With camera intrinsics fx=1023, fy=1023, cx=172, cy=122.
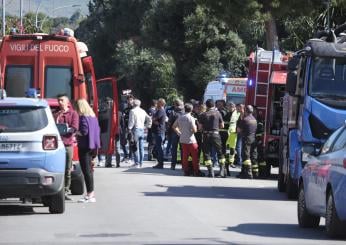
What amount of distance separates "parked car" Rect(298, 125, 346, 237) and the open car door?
10656 mm

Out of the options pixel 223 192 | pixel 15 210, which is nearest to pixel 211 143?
pixel 223 192

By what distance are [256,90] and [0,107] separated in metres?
13.0

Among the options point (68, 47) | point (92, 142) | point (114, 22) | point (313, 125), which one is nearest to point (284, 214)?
point (313, 125)

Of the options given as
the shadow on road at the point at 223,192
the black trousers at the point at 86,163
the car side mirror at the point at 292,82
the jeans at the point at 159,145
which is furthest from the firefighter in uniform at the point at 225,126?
A: the black trousers at the point at 86,163

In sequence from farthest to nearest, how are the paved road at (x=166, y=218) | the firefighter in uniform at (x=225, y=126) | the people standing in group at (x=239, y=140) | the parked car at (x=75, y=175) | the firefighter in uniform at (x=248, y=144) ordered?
1. the firefighter in uniform at (x=225, y=126)
2. the people standing in group at (x=239, y=140)
3. the firefighter in uniform at (x=248, y=144)
4. the parked car at (x=75, y=175)
5. the paved road at (x=166, y=218)

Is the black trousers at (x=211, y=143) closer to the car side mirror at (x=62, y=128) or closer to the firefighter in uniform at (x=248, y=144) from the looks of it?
the firefighter in uniform at (x=248, y=144)

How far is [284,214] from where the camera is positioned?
16453mm

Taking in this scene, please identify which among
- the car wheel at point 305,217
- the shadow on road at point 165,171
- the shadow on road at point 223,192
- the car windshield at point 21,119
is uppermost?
the car windshield at point 21,119

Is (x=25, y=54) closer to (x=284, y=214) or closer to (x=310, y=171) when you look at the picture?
(x=284, y=214)

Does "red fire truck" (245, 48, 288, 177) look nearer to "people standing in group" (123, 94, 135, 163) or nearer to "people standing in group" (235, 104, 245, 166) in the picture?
"people standing in group" (235, 104, 245, 166)

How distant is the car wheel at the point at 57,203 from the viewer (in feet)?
50.4

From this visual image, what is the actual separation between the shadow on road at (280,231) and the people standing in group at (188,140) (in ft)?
33.4

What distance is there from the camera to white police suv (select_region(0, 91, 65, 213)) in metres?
14.6

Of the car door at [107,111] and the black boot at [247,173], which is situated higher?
the car door at [107,111]
